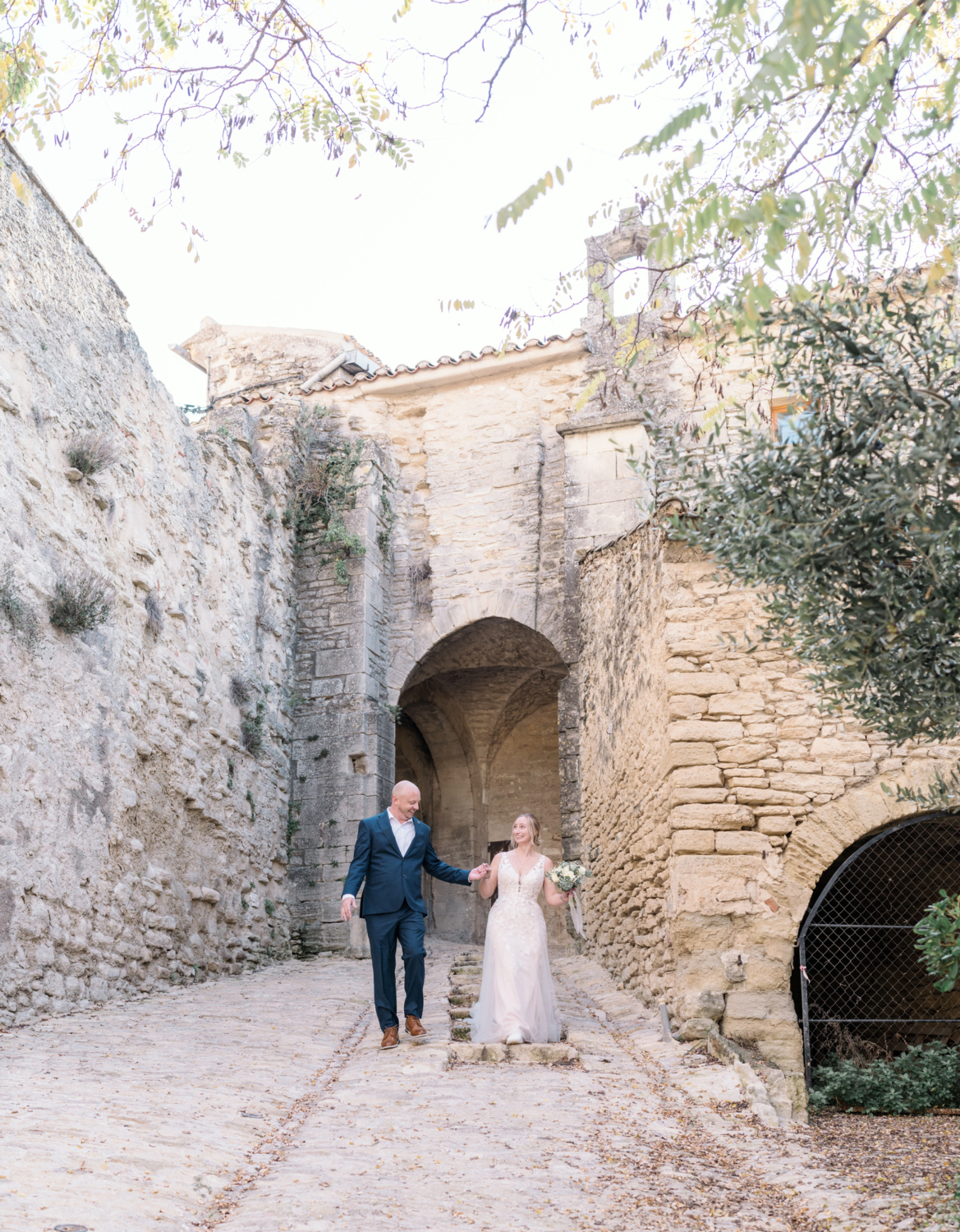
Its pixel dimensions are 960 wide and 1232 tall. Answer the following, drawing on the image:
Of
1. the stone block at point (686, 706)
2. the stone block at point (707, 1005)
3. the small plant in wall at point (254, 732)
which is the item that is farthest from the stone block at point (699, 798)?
the small plant in wall at point (254, 732)

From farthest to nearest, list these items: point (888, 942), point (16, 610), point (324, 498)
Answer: point (324, 498)
point (888, 942)
point (16, 610)

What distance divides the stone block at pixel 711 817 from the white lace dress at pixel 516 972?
874 millimetres

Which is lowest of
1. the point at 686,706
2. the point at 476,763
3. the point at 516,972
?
the point at 516,972

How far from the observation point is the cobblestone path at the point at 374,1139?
3.19 metres

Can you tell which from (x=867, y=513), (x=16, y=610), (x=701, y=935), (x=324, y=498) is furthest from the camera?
(x=324, y=498)

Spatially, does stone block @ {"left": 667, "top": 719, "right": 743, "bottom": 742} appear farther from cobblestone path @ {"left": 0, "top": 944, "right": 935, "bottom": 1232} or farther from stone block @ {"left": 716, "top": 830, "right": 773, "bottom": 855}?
cobblestone path @ {"left": 0, "top": 944, "right": 935, "bottom": 1232}

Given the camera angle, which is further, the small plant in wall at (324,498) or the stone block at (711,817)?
the small plant in wall at (324,498)

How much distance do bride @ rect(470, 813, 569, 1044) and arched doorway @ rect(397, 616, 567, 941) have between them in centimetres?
876

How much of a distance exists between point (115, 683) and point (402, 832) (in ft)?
8.86

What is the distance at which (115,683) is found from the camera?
7754 millimetres

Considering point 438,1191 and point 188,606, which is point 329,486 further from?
point 438,1191

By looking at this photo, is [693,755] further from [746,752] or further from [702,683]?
[702,683]

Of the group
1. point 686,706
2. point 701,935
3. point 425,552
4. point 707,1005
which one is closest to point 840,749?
point 686,706

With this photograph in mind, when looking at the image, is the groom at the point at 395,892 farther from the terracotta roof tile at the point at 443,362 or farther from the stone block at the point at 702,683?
the terracotta roof tile at the point at 443,362
